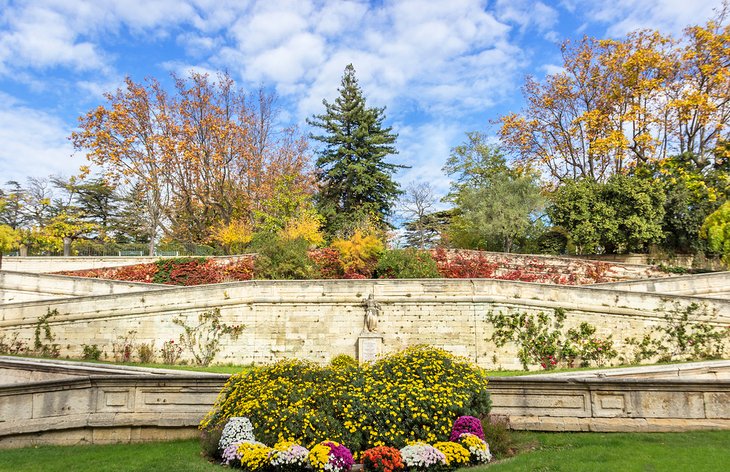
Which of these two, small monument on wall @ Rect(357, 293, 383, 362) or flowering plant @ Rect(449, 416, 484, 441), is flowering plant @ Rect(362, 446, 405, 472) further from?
small monument on wall @ Rect(357, 293, 383, 362)

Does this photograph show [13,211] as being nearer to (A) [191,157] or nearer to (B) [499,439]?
(A) [191,157]

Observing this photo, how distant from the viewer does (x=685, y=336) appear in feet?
49.9

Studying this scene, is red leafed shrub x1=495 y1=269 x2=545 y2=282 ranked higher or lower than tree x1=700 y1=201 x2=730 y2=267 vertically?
lower

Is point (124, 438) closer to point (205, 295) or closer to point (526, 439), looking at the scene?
point (526, 439)

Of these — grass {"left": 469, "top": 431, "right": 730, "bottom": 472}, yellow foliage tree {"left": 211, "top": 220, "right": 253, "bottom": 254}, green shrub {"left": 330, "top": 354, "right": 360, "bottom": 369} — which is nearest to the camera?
grass {"left": 469, "top": 431, "right": 730, "bottom": 472}

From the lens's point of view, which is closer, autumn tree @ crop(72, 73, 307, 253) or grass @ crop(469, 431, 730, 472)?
grass @ crop(469, 431, 730, 472)

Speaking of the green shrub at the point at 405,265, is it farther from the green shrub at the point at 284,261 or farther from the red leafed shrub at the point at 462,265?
the green shrub at the point at 284,261

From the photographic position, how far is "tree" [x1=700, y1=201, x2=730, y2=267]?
2134 centimetres

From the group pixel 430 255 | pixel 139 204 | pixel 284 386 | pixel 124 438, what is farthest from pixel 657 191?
pixel 139 204

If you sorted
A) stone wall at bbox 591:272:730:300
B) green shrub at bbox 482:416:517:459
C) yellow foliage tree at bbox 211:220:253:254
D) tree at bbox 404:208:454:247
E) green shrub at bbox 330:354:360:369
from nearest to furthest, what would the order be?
1. green shrub at bbox 482:416:517:459
2. green shrub at bbox 330:354:360:369
3. stone wall at bbox 591:272:730:300
4. yellow foliage tree at bbox 211:220:253:254
5. tree at bbox 404:208:454:247

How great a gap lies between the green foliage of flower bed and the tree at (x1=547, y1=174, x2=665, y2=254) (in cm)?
1977

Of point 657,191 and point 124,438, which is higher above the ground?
point 657,191

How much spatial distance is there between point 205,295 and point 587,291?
12004 millimetres

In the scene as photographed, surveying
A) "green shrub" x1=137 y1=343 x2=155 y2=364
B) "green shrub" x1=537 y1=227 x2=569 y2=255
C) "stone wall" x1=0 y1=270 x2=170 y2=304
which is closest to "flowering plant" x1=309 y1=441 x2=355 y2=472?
"green shrub" x1=137 y1=343 x2=155 y2=364
